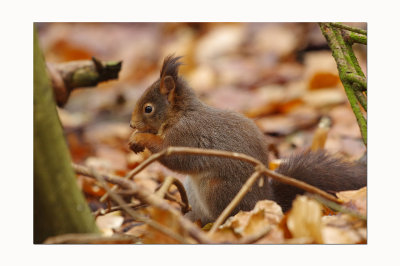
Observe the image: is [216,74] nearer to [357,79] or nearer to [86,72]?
[86,72]

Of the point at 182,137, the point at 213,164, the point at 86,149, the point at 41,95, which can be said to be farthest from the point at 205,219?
the point at 86,149

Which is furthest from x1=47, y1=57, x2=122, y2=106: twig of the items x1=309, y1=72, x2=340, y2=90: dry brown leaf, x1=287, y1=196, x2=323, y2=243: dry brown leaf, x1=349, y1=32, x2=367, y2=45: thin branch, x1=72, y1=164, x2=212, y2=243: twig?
x1=309, y1=72, x2=340, y2=90: dry brown leaf

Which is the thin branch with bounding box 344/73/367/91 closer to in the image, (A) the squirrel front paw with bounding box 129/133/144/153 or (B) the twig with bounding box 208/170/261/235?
(B) the twig with bounding box 208/170/261/235

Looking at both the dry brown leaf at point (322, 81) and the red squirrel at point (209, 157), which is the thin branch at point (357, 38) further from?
the dry brown leaf at point (322, 81)

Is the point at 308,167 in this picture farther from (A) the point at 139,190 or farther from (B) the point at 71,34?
(B) the point at 71,34

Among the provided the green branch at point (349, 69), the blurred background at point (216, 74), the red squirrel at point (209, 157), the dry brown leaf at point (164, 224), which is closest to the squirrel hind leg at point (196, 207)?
the red squirrel at point (209, 157)
